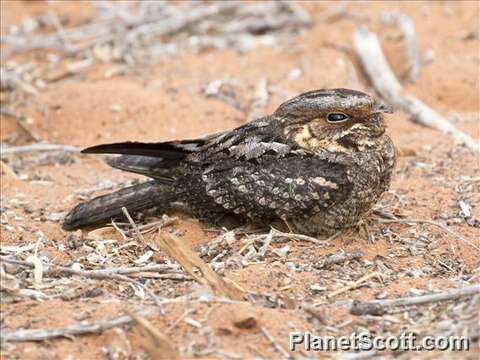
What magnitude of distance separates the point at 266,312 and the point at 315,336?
24cm

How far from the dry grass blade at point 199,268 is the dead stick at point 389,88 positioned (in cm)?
302

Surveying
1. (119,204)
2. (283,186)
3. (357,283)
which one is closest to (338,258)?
(357,283)

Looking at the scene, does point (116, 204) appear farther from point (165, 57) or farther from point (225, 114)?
point (165, 57)

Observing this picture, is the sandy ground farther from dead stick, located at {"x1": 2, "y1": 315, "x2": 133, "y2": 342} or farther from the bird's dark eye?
the bird's dark eye

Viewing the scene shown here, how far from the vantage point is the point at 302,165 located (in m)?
4.82

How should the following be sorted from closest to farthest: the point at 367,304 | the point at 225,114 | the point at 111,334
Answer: the point at 111,334 < the point at 367,304 < the point at 225,114

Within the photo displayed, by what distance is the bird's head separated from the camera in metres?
4.78

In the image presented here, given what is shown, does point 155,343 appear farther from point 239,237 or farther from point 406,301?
point 239,237

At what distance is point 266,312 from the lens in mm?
3750

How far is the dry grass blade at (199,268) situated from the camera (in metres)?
3.98

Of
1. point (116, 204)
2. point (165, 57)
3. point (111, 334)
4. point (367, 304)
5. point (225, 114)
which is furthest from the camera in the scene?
point (165, 57)

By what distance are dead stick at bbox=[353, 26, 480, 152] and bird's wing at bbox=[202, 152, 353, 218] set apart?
2.03 m

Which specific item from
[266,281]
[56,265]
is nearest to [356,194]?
[266,281]

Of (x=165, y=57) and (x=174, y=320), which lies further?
(x=165, y=57)
